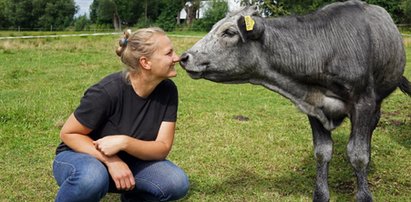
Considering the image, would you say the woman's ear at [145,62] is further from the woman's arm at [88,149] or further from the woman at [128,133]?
the woman's arm at [88,149]

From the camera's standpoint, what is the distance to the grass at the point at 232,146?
4.31 metres

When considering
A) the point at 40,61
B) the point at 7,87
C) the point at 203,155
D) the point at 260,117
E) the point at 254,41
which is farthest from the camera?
the point at 40,61

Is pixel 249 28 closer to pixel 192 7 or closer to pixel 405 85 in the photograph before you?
pixel 405 85

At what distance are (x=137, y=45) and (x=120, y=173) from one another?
817mm

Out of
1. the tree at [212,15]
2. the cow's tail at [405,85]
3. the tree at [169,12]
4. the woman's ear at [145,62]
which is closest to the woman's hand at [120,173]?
the woman's ear at [145,62]

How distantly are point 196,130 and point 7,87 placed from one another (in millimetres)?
4965

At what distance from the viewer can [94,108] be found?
9.98ft

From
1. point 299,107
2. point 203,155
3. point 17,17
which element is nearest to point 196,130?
point 203,155

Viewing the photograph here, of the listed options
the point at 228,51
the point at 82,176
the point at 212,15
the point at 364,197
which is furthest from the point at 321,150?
the point at 212,15

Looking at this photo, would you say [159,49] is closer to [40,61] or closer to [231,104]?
[231,104]

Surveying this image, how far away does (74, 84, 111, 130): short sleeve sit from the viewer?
303 cm

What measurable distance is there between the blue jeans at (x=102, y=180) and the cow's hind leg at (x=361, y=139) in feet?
4.47

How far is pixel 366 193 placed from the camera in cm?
377

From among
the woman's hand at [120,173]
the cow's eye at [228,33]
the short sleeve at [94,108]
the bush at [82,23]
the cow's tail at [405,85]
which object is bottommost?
the bush at [82,23]
